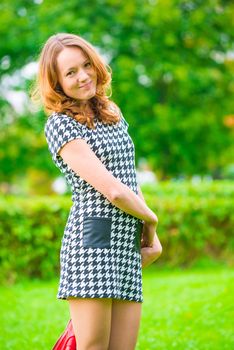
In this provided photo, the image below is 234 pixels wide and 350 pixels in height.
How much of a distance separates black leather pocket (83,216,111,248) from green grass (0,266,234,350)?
2741 mm

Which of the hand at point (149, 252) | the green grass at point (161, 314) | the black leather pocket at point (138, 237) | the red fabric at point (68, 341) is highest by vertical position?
the black leather pocket at point (138, 237)

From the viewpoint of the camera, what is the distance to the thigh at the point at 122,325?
3121 millimetres

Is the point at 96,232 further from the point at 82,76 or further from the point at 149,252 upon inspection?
the point at 82,76

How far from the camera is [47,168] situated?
70.4 feet

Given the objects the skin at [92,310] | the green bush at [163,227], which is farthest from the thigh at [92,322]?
the green bush at [163,227]

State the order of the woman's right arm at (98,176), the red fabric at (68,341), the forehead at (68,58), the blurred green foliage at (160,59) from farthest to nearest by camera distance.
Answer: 1. the blurred green foliage at (160,59)
2. the red fabric at (68,341)
3. the forehead at (68,58)
4. the woman's right arm at (98,176)

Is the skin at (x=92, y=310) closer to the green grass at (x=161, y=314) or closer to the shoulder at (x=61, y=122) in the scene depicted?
the shoulder at (x=61, y=122)

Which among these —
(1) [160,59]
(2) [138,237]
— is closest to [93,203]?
(2) [138,237]

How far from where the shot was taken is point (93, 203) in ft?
10.0

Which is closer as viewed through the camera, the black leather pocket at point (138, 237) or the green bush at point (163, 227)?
the black leather pocket at point (138, 237)

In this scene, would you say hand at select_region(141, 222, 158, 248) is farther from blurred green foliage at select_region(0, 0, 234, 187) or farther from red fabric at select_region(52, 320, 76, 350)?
blurred green foliage at select_region(0, 0, 234, 187)

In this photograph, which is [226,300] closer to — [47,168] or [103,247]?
[103,247]

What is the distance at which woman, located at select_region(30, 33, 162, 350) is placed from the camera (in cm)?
300

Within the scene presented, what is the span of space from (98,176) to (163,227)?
8.14 metres
